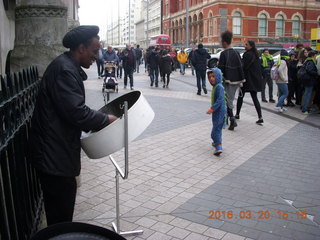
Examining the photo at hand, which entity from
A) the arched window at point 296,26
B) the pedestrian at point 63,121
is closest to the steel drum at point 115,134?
the pedestrian at point 63,121

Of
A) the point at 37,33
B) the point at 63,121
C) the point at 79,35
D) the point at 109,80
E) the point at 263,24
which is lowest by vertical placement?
the point at 109,80

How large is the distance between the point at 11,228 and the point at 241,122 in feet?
24.4

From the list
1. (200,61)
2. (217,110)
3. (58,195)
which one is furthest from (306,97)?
(58,195)

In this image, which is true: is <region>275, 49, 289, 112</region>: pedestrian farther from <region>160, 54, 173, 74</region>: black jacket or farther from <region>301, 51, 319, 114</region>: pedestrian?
<region>160, 54, 173, 74</region>: black jacket

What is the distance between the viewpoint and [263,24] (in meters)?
50.9

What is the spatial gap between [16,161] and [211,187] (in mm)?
2860

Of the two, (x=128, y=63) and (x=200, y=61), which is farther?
(x=128, y=63)

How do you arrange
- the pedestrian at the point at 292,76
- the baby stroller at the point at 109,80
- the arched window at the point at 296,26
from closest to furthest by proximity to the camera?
the pedestrian at the point at 292,76 < the baby stroller at the point at 109,80 < the arched window at the point at 296,26

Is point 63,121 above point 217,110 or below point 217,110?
above

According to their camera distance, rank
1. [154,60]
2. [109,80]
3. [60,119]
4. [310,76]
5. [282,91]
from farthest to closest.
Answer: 1. [154,60]
2. [109,80]
3. [282,91]
4. [310,76]
5. [60,119]
